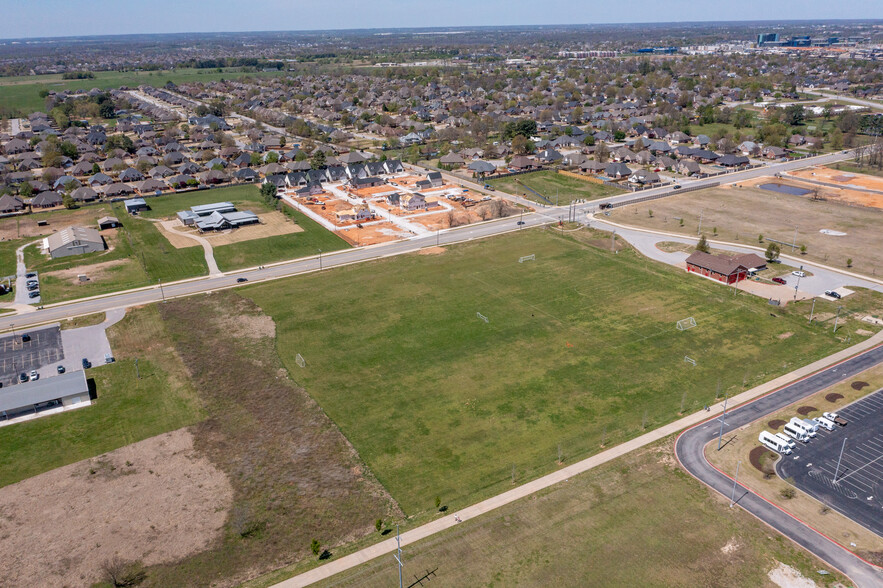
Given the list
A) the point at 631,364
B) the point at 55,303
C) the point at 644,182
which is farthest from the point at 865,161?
the point at 55,303

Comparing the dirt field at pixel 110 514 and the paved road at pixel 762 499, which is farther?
the dirt field at pixel 110 514

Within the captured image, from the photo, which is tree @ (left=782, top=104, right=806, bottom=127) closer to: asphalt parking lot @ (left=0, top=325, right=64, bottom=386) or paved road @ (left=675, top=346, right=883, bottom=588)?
paved road @ (left=675, top=346, right=883, bottom=588)

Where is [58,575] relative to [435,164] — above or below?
below

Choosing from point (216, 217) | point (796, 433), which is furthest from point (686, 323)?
point (216, 217)

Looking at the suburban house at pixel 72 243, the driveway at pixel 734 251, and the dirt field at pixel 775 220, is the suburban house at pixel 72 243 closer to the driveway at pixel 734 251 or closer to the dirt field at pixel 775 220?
the driveway at pixel 734 251

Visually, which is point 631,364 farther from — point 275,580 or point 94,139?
point 94,139

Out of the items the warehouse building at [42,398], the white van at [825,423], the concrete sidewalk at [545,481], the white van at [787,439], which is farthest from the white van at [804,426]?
the warehouse building at [42,398]
